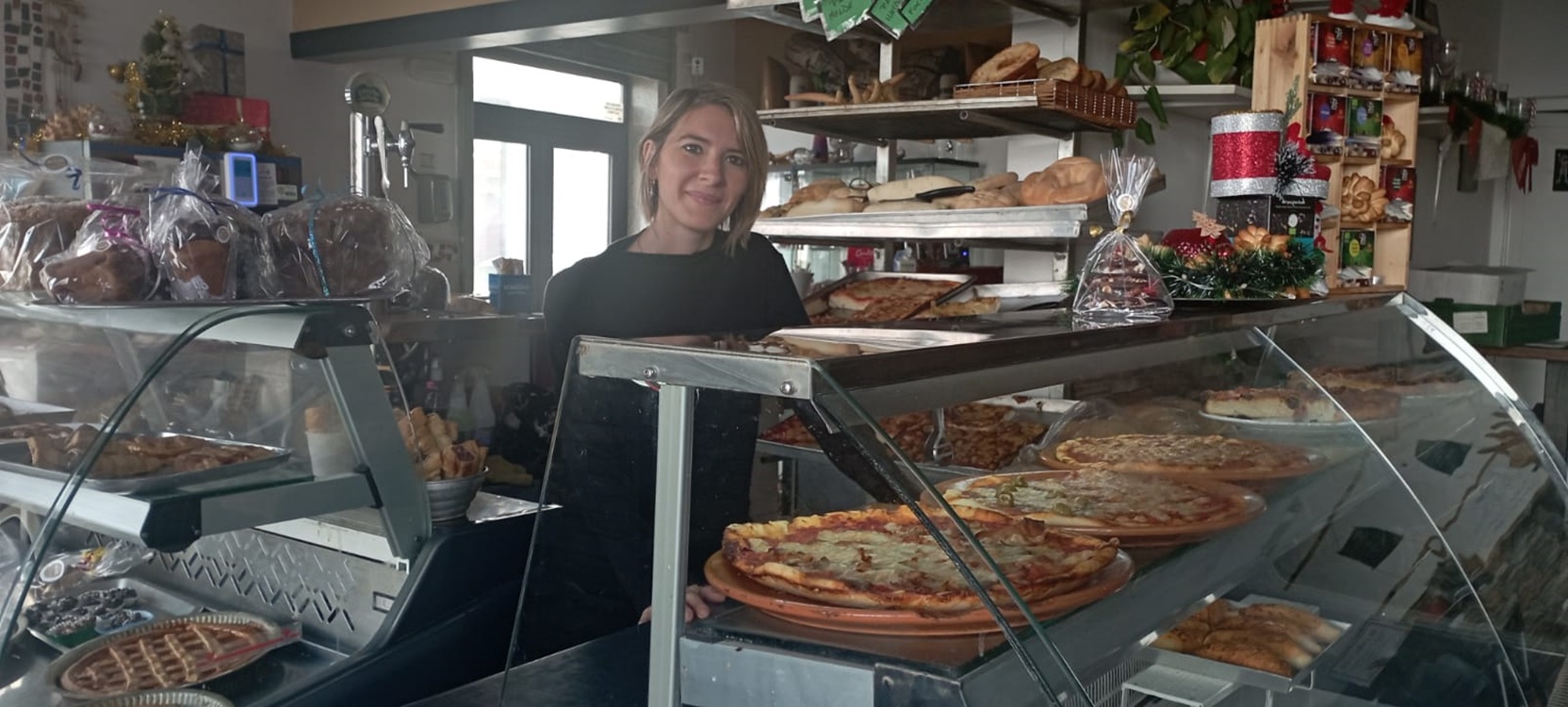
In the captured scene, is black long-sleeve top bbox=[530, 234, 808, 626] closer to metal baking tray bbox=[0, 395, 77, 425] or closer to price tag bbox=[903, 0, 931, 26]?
metal baking tray bbox=[0, 395, 77, 425]

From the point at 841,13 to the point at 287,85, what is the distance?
4690 mm

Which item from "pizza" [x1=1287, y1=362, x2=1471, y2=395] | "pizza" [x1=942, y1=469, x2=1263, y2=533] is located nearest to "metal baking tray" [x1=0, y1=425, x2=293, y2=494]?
"pizza" [x1=942, y1=469, x2=1263, y2=533]

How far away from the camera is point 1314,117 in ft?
14.1

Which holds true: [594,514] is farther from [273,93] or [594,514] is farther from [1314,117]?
[273,93]

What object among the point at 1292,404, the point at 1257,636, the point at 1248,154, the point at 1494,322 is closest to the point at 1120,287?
the point at 1292,404

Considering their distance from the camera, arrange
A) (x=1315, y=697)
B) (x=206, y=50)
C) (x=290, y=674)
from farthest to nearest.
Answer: (x=206, y=50) < (x=290, y=674) < (x=1315, y=697)

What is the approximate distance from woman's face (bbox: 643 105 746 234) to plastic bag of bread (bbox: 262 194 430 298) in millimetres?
575

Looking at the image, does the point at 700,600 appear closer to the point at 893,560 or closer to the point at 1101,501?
the point at 893,560

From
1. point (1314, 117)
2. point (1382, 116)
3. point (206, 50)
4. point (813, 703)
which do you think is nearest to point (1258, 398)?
point (813, 703)

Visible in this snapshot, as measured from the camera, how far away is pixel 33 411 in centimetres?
182

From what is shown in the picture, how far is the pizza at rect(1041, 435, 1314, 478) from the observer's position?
1.62m

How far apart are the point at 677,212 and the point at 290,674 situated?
1.16m

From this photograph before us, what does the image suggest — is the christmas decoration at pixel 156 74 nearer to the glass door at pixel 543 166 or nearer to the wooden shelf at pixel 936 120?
the glass door at pixel 543 166

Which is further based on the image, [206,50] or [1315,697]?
[206,50]
